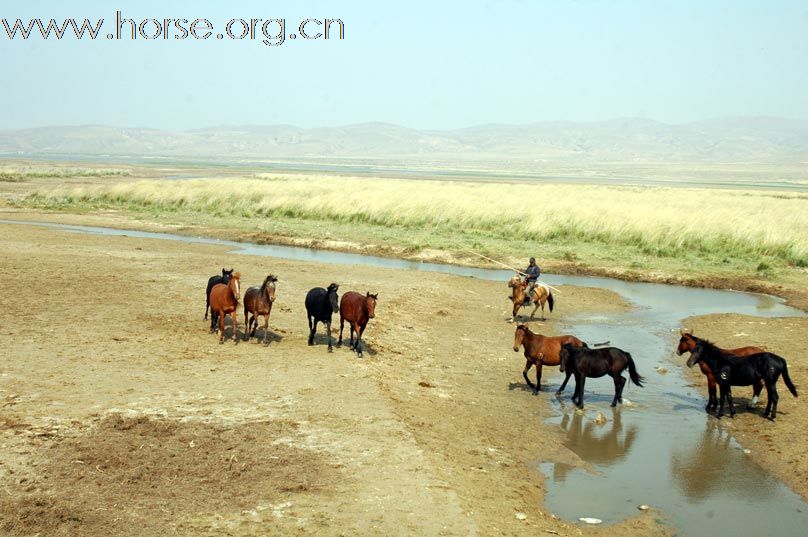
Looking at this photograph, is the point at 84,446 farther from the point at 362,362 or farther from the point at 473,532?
the point at 362,362

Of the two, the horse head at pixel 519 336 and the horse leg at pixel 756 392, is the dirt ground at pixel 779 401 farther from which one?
the horse head at pixel 519 336

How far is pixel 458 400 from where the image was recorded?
1241 cm

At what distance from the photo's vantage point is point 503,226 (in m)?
38.1

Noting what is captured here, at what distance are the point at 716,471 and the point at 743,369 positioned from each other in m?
2.38

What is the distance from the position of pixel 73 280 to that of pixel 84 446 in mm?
12843

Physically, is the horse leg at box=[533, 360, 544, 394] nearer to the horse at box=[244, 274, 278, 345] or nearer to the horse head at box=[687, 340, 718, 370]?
the horse head at box=[687, 340, 718, 370]

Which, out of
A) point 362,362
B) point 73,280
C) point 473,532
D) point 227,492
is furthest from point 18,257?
point 473,532

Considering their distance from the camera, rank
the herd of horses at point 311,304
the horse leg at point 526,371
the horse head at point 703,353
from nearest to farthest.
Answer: the horse head at point 703,353, the horse leg at point 526,371, the herd of horses at point 311,304

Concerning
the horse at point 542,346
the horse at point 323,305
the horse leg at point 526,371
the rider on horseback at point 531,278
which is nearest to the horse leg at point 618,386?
the horse at point 542,346

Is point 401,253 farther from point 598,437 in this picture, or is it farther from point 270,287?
point 598,437

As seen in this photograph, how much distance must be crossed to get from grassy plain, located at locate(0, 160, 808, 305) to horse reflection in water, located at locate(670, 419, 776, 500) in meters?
15.4

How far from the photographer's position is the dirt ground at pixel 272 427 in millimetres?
7629

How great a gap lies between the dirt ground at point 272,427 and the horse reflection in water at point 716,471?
391 millimetres

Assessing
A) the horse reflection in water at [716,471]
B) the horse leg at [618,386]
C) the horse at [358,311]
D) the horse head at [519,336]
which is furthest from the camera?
the horse at [358,311]
